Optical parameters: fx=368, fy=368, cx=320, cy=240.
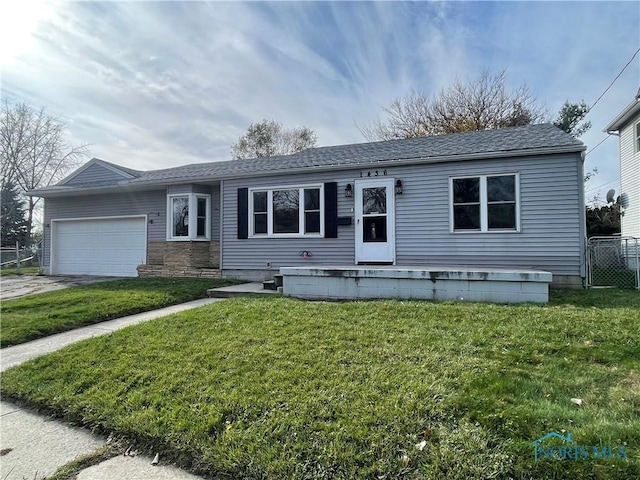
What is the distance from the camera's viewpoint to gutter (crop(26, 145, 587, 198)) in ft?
25.9

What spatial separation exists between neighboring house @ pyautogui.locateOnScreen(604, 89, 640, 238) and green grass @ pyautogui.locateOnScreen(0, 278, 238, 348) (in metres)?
13.4

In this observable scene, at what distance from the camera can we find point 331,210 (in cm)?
979

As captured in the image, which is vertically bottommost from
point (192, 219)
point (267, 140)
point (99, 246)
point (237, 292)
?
point (237, 292)

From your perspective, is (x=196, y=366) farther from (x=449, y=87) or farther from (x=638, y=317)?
(x=449, y=87)

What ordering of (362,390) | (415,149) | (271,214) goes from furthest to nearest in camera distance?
1. (271,214)
2. (415,149)
3. (362,390)

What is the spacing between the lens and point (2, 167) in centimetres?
2653

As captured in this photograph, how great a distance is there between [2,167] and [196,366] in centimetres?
3212

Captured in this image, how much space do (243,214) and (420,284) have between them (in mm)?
5968

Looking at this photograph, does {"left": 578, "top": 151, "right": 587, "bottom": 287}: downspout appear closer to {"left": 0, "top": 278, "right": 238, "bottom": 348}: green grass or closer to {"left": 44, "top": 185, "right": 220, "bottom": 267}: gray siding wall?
{"left": 0, "top": 278, "right": 238, "bottom": 348}: green grass

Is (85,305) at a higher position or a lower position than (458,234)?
lower

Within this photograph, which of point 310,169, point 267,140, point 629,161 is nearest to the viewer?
point 310,169

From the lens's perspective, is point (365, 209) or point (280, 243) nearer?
point (365, 209)

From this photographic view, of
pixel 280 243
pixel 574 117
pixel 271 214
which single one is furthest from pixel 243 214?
pixel 574 117

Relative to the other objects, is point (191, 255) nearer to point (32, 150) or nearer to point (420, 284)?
point (420, 284)
